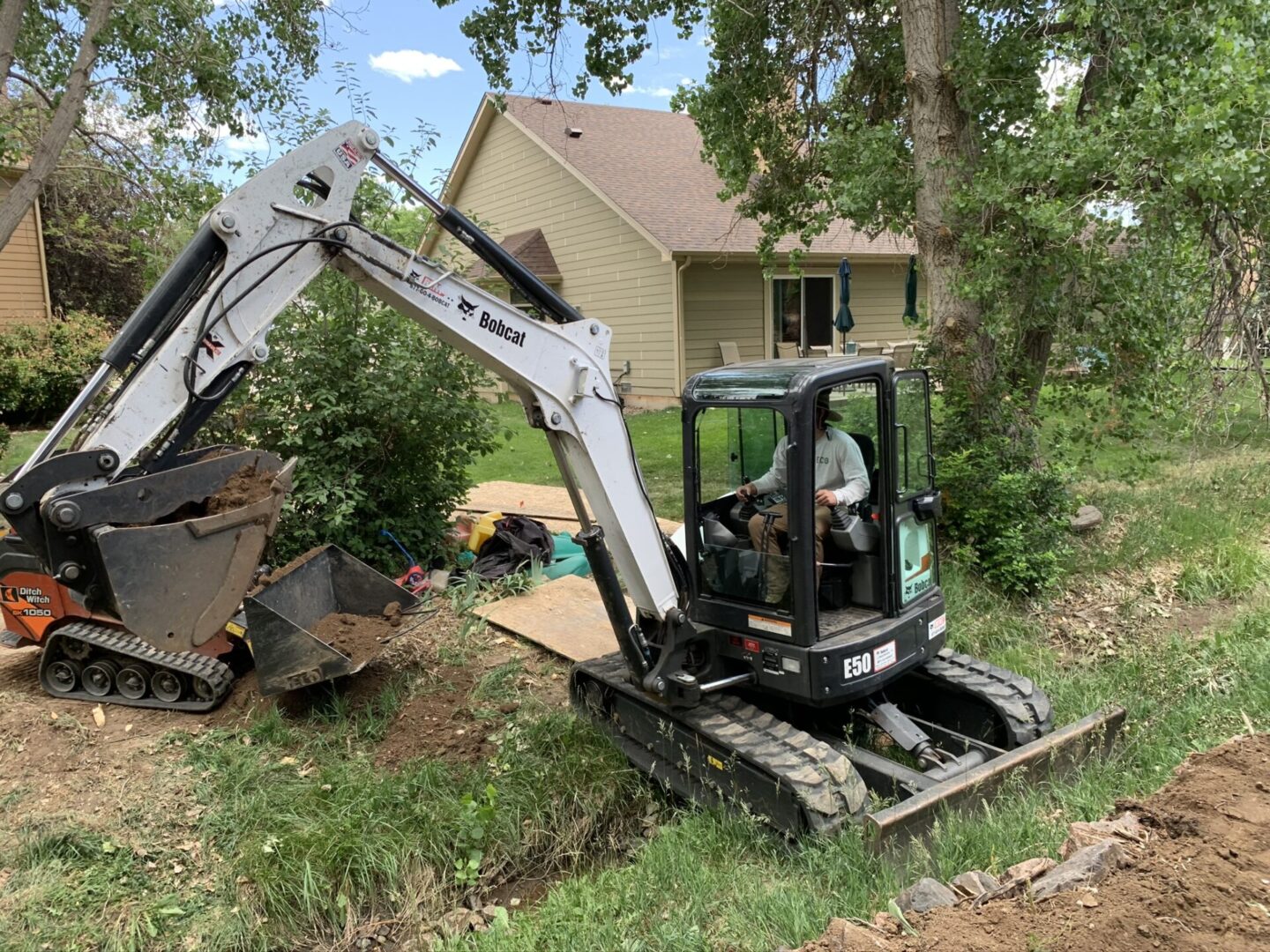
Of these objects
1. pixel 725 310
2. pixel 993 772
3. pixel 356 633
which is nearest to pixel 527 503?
pixel 356 633

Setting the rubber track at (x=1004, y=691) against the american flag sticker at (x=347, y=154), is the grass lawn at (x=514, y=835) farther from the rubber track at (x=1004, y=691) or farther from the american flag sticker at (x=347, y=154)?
the american flag sticker at (x=347, y=154)

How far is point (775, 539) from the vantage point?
4246 millimetres

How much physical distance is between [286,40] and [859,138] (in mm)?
6526

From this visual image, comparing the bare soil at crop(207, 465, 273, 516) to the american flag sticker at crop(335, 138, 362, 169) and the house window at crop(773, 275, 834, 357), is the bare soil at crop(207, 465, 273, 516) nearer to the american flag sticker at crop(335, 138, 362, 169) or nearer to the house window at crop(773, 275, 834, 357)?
the american flag sticker at crop(335, 138, 362, 169)

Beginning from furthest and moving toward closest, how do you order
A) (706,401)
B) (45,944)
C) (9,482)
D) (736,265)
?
(736,265) < (706,401) < (45,944) < (9,482)

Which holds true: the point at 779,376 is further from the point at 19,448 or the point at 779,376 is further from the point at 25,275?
the point at 25,275

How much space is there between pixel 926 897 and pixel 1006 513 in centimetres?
457

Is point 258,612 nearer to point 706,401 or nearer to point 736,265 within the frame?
point 706,401

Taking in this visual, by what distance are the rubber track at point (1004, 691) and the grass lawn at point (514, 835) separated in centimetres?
28

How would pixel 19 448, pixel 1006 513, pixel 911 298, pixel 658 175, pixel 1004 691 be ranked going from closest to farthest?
pixel 1004 691 < pixel 1006 513 < pixel 911 298 < pixel 19 448 < pixel 658 175

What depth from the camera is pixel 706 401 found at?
4.29 metres

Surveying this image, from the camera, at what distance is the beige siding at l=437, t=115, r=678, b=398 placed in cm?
1645

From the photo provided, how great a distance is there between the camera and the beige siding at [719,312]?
53.6 feet

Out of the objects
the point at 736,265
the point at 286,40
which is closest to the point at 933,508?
the point at 286,40
